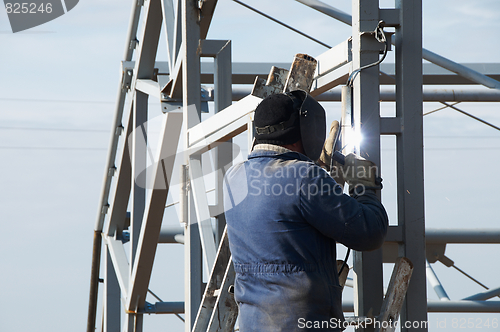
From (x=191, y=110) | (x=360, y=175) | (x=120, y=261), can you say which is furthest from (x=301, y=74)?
(x=120, y=261)

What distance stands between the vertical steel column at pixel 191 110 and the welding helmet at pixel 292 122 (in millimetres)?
2135

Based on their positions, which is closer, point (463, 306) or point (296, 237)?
point (296, 237)

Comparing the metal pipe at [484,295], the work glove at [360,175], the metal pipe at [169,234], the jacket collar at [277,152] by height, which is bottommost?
the work glove at [360,175]

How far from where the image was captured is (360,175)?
2580 millimetres

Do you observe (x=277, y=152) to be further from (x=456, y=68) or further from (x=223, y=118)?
(x=456, y=68)

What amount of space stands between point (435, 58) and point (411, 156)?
134 inches

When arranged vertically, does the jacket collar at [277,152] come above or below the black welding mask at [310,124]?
below

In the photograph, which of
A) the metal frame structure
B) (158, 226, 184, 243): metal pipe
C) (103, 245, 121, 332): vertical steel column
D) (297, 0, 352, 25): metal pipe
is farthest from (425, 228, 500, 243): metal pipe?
(103, 245, 121, 332): vertical steel column

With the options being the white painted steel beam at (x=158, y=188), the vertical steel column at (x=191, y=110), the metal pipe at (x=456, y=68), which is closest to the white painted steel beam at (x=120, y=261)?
the white painted steel beam at (x=158, y=188)

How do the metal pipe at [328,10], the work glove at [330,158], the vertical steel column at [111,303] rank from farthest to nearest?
the vertical steel column at [111,303]
the metal pipe at [328,10]
the work glove at [330,158]

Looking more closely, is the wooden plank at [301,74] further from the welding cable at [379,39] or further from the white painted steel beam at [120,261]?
the white painted steel beam at [120,261]

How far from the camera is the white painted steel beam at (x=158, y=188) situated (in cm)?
557

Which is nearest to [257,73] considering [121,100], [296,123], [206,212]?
[121,100]

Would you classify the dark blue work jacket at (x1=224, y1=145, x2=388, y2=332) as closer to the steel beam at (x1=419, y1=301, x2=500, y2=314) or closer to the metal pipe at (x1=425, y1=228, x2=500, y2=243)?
the steel beam at (x1=419, y1=301, x2=500, y2=314)
